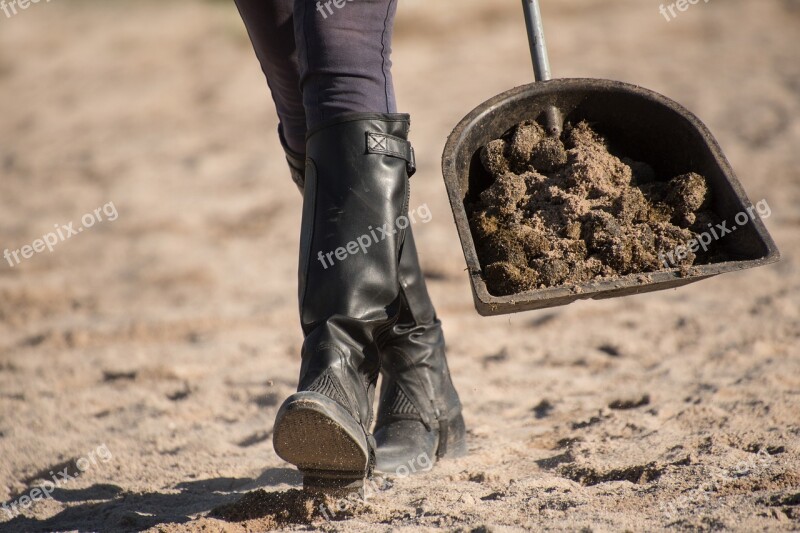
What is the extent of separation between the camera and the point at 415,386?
6.75ft

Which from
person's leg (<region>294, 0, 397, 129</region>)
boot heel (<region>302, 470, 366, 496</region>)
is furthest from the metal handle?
boot heel (<region>302, 470, 366, 496</region>)

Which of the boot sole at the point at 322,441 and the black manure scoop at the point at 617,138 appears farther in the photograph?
the black manure scoop at the point at 617,138

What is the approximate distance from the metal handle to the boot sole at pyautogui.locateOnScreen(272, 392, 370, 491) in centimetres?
82

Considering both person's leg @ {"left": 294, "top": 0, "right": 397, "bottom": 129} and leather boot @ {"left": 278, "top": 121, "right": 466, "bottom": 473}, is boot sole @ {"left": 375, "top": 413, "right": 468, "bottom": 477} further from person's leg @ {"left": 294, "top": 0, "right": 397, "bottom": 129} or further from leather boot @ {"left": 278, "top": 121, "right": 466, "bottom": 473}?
person's leg @ {"left": 294, "top": 0, "right": 397, "bottom": 129}

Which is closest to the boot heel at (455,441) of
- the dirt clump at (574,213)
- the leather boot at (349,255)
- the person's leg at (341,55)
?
the leather boot at (349,255)

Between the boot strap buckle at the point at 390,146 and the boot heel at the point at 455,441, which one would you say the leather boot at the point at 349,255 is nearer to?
the boot strap buckle at the point at 390,146

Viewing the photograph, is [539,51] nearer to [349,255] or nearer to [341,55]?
[341,55]

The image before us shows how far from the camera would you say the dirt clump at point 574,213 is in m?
1.67

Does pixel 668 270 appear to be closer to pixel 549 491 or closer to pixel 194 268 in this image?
pixel 549 491

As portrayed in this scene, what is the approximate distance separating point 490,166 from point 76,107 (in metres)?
5.86

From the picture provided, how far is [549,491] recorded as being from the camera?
1708 mm

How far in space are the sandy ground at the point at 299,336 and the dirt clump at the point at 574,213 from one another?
17 cm

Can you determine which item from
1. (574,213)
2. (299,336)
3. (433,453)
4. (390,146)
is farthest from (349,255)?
(299,336)

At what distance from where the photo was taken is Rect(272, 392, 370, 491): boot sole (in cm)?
148
